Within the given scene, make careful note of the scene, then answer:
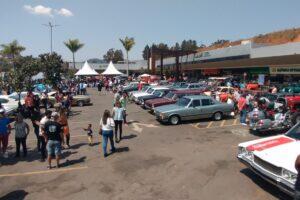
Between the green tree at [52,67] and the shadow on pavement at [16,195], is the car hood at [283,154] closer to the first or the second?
the shadow on pavement at [16,195]

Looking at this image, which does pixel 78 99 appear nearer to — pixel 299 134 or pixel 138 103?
pixel 138 103

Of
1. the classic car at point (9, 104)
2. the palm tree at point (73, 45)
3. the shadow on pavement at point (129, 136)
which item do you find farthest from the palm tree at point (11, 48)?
the shadow on pavement at point (129, 136)

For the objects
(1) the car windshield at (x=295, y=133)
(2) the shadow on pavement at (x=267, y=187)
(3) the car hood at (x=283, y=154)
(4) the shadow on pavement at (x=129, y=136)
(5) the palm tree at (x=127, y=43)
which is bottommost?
(2) the shadow on pavement at (x=267, y=187)

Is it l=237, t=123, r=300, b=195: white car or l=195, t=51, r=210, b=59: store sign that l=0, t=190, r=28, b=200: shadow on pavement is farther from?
l=195, t=51, r=210, b=59: store sign

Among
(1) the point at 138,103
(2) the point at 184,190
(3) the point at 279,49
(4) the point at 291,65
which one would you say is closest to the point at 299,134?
(2) the point at 184,190

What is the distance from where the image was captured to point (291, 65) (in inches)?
1245

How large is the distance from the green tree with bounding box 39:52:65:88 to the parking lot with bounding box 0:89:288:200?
42.4 feet

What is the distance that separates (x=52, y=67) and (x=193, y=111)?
46.7ft

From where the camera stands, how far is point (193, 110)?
17.1 m

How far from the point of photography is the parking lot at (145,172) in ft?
25.8

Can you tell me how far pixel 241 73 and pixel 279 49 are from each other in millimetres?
8588

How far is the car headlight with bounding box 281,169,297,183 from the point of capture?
664cm

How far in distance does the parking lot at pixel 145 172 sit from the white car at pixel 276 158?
60 cm

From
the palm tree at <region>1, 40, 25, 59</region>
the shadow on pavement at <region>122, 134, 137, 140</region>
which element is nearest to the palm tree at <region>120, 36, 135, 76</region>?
the palm tree at <region>1, 40, 25, 59</region>
